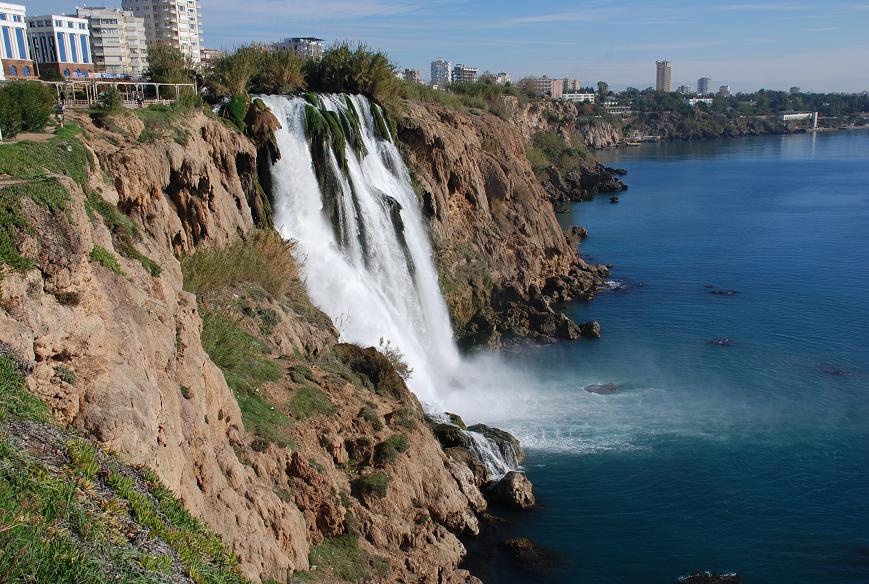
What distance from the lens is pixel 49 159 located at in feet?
47.9

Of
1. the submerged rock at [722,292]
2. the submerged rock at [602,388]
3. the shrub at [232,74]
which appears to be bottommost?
the submerged rock at [602,388]

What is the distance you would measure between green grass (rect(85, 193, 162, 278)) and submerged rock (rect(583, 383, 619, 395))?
704 inches

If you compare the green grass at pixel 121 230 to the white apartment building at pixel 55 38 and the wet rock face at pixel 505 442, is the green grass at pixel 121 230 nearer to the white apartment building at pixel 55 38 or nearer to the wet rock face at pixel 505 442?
the wet rock face at pixel 505 442

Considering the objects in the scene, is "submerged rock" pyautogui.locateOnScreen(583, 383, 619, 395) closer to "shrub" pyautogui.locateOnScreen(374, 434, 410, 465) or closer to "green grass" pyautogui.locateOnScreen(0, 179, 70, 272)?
"shrub" pyautogui.locateOnScreen(374, 434, 410, 465)

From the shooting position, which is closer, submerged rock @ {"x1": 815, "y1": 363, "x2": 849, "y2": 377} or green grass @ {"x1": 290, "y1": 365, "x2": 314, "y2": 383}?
green grass @ {"x1": 290, "y1": 365, "x2": 314, "y2": 383}

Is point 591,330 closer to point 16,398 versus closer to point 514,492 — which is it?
point 514,492

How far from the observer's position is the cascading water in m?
26.5

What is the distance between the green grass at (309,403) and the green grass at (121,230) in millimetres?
4383

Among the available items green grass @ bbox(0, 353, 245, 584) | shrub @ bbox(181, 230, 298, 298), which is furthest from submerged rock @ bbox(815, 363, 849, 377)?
green grass @ bbox(0, 353, 245, 584)

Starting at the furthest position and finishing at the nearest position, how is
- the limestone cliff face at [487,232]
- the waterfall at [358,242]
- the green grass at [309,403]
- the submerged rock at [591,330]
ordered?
1. the limestone cliff face at [487,232]
2. the submerged rock at [591,330]
3. the waterfall at [358,242]
4. the green grass at [309,403]

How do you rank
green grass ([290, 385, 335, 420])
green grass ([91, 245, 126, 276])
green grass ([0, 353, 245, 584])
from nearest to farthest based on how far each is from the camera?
green grass ([0, 353, 245, 584]) → green grass ([91, 245, 126, 276]) → green grass ([290, 385, 335, 420])

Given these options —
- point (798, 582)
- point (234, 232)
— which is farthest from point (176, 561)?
point (234, 232)

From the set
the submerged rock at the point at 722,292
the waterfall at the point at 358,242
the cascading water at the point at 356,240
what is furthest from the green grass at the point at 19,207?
the submerged rock at the point at 722,292

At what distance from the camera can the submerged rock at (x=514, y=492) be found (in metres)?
19.9
